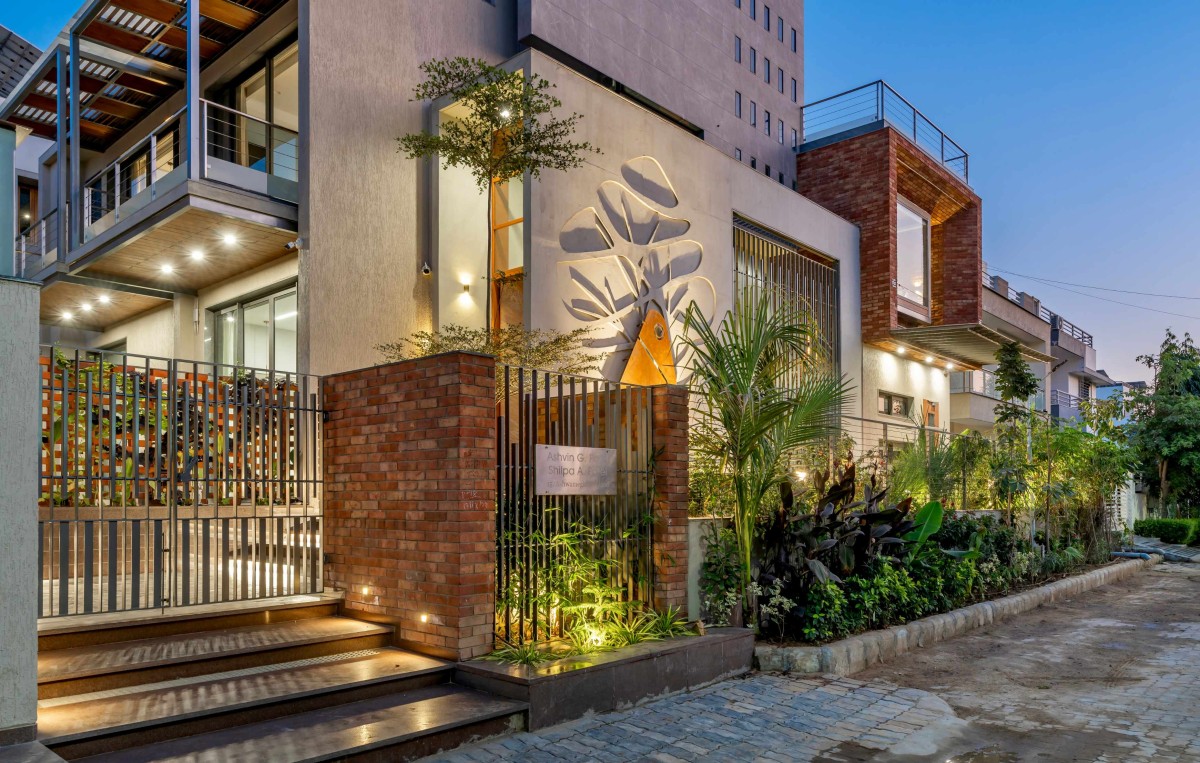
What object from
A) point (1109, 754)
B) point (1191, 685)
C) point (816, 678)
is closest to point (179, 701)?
point (816, 678)

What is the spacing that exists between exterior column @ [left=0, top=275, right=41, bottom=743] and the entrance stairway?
268mm

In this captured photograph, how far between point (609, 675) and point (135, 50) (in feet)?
39.6

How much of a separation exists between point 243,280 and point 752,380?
8399 millimetres

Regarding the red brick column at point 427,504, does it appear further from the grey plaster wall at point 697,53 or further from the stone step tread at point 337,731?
the grey plaster wall at point 697,53

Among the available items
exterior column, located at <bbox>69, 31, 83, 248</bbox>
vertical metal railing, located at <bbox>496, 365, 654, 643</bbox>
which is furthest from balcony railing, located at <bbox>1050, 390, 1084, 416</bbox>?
exterior column, located at <bbox>69, 31, 83, 248</bbox>

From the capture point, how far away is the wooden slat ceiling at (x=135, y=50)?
1169 centimetres

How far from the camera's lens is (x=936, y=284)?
24266 millimetres

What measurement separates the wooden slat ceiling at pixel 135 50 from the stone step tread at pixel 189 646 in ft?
29.5

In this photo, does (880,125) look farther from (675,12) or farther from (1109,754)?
(1109,754)

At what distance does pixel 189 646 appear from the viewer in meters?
5.66

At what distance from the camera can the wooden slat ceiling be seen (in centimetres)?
1169

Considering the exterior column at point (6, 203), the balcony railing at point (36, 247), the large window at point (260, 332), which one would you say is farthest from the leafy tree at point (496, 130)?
the balcony railing at point (36, 247)

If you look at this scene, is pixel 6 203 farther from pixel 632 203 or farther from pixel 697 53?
pixel 697 53

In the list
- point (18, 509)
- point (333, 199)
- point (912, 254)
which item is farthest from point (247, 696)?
point (912, 254)
